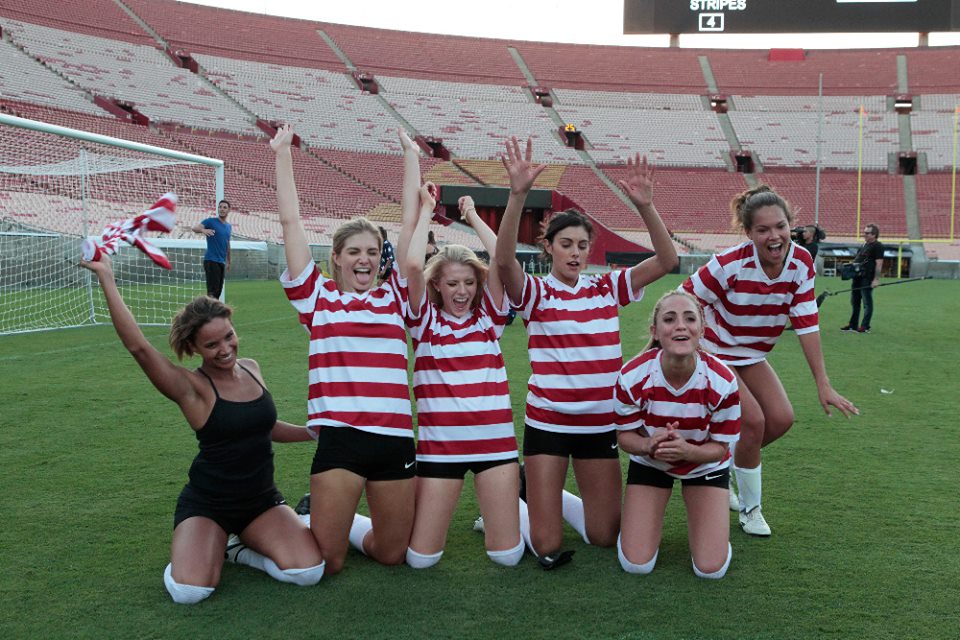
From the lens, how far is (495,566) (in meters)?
3.71

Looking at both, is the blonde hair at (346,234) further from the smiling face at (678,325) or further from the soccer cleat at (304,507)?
the smiling face at (678,325)

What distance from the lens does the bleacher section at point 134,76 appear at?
33.5 meters

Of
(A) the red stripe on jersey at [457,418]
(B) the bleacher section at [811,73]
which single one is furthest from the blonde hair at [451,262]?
(B) the bleacher section at [811,73]

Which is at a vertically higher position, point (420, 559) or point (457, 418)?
point (457, 418)

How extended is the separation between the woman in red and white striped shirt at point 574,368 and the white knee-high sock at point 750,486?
0.64m

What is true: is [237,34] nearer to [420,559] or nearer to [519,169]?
[519,169]

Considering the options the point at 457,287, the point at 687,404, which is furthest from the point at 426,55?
the point at 687,404

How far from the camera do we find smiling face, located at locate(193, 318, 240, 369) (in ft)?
11.9

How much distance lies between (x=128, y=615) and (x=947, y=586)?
3107 mm

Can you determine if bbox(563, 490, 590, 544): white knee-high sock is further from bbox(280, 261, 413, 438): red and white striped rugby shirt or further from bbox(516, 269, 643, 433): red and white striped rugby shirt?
bbox(280, 261, 413, 438): red and white striped rugby shirt

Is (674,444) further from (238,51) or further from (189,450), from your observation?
(238,51)

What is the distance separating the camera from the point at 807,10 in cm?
3956

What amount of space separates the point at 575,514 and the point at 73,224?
49.6ft

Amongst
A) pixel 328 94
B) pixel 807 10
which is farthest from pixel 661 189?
pixel 328 94
